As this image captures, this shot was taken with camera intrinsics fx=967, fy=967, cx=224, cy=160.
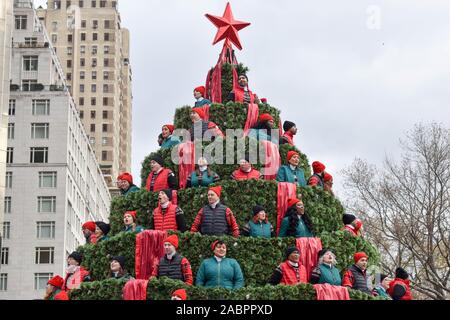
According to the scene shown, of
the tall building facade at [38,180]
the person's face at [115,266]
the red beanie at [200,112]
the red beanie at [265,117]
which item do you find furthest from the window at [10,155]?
the person's face at [115,266]

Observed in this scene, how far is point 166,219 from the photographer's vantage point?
20.5m

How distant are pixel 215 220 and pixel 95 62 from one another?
383ft

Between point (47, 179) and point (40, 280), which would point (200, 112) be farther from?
point (47, 179)

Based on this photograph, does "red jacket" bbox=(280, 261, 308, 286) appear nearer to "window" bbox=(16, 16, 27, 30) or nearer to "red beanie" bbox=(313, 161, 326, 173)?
"red beanie" bbox=(313, 161, 326, 173)

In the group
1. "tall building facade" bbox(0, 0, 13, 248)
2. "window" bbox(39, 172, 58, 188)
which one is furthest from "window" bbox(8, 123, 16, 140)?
"tall building facade" bbox(0, 0, 13, 248)

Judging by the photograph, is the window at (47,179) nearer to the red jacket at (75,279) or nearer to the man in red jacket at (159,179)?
the man in red jacket at (159,179)

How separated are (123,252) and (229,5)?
995 cm

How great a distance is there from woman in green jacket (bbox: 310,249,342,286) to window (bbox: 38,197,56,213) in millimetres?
59158

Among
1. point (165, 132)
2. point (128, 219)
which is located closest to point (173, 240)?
point (128, 219)

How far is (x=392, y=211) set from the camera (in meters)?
36.3

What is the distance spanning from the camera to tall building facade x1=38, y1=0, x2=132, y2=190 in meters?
131

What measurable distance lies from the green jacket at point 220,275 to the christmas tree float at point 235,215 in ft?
0.86

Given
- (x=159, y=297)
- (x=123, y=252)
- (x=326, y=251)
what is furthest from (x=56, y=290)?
(x=326, y=251)
